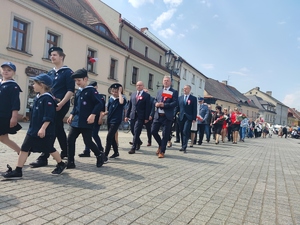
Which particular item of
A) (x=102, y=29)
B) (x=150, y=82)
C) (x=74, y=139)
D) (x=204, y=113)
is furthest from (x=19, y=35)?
(x=150, y=82)

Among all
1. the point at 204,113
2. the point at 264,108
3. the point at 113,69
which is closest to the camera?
the point at 204,113

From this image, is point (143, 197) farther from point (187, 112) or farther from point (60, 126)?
point (187, 112)

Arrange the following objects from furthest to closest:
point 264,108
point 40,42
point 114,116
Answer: point 264,108 → point 40,42 → point 114,116

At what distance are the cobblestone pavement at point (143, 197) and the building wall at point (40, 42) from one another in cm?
1198

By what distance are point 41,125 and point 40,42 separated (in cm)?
1509

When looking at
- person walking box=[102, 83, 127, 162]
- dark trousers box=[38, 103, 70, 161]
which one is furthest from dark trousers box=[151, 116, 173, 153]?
dark trousers box=[38, 103, 70, 161]

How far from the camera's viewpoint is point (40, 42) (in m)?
17.3

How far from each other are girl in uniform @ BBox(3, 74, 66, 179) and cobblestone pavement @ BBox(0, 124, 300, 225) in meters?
0.41

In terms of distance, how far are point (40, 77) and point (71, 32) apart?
16945mm

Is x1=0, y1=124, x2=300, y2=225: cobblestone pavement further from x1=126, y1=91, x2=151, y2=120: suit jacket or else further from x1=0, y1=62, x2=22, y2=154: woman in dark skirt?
x1=126, y1=91, x2=151, y2=120: suit jacket

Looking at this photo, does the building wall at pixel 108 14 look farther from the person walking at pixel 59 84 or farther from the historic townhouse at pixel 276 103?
the historic townhouse at pixel 276 103

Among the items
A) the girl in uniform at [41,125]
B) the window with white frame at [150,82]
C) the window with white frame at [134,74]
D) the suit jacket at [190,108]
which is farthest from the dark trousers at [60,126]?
the window with white frame at [150,82]

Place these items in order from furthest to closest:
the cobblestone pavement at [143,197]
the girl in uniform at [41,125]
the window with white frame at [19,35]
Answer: the window with white frame at [19,35] → the girl in uniform at [41,125] → the cobblestone pavement at [143,197]

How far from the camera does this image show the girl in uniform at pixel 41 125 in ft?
12.8
